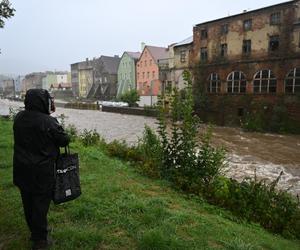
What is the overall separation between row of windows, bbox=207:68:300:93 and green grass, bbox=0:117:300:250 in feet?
75.7

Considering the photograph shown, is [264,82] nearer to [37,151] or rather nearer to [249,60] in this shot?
[249,60]

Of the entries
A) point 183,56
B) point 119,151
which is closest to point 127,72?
point 183,56

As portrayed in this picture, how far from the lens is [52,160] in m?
3.46

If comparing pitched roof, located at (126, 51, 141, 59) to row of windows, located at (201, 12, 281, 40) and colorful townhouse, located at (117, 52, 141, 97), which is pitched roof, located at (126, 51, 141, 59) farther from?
row of windows, located at (201, 12, 281, 40)

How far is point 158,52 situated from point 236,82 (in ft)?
86.7

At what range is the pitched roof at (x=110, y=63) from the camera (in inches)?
2734

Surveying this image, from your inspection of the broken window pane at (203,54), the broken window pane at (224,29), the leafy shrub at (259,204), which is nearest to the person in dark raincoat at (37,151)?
the leafy shrub at (259,204)

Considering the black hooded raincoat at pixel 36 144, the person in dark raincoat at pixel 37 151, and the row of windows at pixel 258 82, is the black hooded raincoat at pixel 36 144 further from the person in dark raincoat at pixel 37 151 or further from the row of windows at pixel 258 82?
the row of windows at pixel 258 82

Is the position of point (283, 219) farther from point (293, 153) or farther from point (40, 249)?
point (293, 153)

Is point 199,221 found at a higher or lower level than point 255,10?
lower

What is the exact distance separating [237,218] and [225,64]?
26908 mm

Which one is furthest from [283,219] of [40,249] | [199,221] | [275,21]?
[275,21]

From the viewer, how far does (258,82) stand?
28047 mm

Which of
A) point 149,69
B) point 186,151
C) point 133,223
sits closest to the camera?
point 133,223
